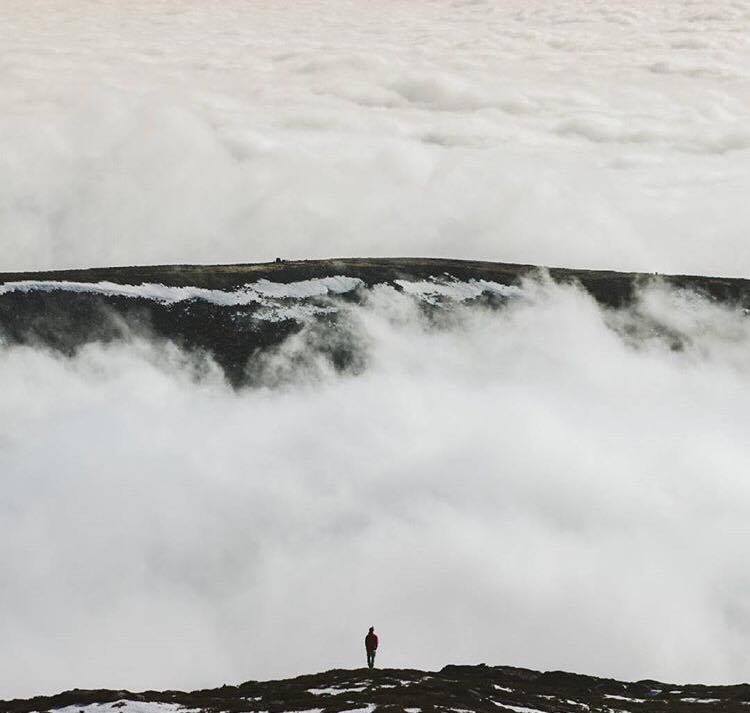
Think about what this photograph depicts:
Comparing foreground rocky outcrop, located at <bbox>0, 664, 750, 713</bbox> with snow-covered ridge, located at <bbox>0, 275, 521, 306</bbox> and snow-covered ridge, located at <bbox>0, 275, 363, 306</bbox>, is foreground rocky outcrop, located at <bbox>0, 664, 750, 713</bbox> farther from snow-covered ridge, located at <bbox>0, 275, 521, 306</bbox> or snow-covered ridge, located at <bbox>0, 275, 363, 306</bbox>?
snow-covered ridge, located at <bbox>0, 275, 521, 306</bbox>

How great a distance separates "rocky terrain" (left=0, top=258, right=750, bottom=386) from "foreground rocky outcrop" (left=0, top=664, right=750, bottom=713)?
97.1 m

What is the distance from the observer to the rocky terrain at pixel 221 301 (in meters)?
160

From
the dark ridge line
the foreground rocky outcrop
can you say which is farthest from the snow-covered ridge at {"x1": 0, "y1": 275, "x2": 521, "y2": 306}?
the foreground rocky outcrop

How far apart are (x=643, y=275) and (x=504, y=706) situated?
486 ft

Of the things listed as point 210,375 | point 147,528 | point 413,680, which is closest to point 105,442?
point 147,528

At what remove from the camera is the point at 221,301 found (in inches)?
6599

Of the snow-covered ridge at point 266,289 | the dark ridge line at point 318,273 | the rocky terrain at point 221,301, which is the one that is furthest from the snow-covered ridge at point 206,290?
the dark ridge line at point 318,273

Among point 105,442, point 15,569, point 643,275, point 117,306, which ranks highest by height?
point 643,275

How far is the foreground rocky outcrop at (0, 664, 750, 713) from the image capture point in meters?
59.2

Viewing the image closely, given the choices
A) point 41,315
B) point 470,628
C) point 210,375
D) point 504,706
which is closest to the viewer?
point 504,706

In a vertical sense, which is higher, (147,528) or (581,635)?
(147,528)

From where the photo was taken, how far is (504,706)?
62.9m

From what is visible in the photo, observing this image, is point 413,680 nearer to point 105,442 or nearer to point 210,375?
point 210,375

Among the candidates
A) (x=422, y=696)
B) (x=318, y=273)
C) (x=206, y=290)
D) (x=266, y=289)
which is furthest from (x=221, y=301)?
(x=422, y=696)
